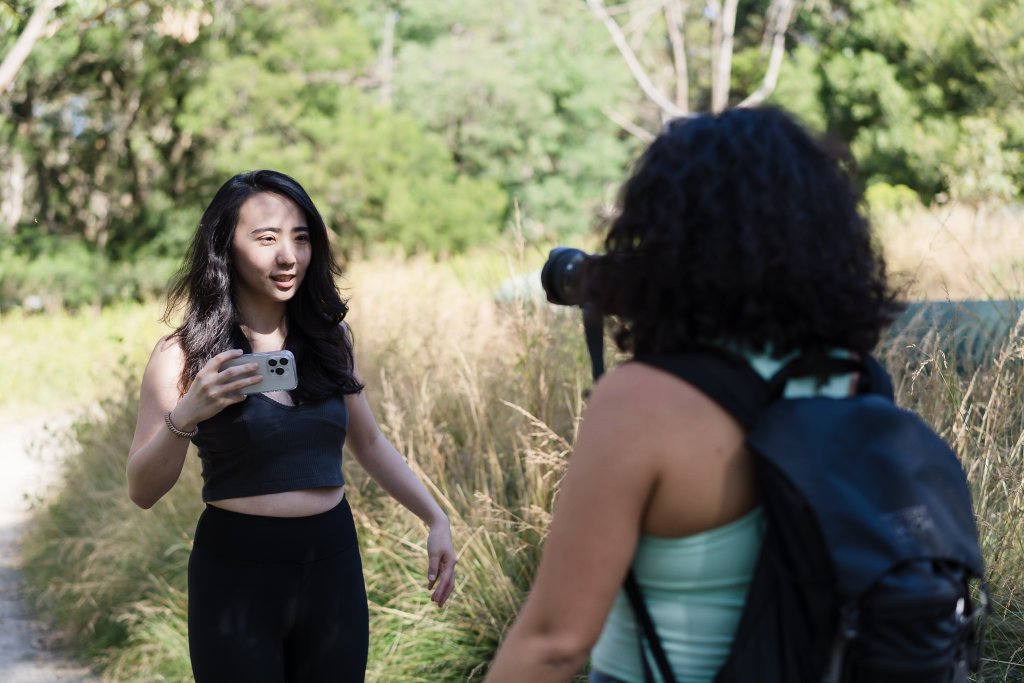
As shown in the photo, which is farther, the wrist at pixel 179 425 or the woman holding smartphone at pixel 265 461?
the woman holding smartphone at pixel 265 461

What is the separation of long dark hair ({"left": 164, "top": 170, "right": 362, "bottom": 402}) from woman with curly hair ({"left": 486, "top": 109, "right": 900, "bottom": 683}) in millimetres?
1504

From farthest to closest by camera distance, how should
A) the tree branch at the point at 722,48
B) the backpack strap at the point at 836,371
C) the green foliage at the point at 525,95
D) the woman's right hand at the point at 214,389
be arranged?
1. the tree branch at the point at 722,48
2. the green foliage at the point at 525,95
3. the woman's right hand at the point at 214,389
4. the backpack strap at the point at 836,371

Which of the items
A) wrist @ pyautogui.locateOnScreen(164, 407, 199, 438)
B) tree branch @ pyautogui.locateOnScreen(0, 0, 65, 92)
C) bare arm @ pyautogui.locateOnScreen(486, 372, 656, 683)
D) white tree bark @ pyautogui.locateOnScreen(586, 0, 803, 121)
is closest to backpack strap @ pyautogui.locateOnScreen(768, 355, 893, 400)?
bare arm @ pyautogui.locateOnScreen(486, 372, 656, 683)

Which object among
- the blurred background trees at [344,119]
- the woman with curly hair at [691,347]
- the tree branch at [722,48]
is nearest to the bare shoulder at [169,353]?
the woman with curly hair at [691,347]

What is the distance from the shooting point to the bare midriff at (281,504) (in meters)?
2.77

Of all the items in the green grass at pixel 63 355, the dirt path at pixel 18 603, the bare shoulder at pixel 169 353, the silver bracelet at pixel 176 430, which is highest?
the bare shoulder at pixel 169 353

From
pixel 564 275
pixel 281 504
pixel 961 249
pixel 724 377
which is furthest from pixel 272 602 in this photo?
pixel 961 249

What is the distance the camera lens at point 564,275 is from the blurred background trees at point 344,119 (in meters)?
12.6

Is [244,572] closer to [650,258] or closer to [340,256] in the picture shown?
[650,258]

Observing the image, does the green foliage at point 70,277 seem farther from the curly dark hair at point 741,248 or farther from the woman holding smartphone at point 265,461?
the curly dark hair at point 741,248

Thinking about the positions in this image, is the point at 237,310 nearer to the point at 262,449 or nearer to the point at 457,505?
the point at 262,449

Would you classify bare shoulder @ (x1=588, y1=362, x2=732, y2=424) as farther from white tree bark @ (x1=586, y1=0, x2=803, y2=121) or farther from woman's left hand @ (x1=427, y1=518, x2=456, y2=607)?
white tree bark @ (x1=586, y1=0, x2=803, y2=121)

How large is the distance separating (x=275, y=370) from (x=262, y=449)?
238mm

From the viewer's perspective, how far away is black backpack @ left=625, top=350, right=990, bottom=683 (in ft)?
4.49
